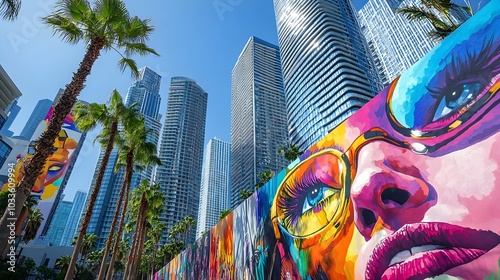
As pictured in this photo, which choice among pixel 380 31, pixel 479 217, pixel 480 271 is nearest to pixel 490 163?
pixel 479 217

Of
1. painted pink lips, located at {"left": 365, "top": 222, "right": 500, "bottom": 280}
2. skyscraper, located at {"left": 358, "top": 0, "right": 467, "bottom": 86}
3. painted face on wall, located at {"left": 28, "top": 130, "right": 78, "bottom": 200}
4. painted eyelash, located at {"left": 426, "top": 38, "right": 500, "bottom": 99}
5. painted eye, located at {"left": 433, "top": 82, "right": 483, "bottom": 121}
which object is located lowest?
painted pink lips, located at {"left": 365, "top": 222, "right": 500, "bottom": 280}

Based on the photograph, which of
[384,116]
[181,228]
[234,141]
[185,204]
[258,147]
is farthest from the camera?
[234,141]

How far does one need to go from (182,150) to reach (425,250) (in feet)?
461

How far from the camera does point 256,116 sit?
147375mm

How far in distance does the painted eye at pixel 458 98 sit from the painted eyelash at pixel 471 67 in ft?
0.26

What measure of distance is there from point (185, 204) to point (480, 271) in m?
133

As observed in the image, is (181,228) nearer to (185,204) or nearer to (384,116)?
(384,116)

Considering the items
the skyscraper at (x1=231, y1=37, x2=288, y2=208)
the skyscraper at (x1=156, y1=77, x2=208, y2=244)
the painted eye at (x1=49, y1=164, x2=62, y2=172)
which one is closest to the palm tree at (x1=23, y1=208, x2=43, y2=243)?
the painted eye at (x1=49, y1=164, x2=62, y2=172)

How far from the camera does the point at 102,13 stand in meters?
9.76

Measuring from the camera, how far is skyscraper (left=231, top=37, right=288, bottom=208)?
5468 inches

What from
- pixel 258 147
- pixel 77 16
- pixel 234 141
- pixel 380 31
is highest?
pixel 380 31

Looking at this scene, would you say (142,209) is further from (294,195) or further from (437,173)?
(437,173)

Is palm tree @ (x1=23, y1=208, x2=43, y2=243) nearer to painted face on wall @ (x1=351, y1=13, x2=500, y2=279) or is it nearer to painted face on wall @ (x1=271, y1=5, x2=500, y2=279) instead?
painted face on wall @ (x1=271, y1=5, x2=500, y2=279)

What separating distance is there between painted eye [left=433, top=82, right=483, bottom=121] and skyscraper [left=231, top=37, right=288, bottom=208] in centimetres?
12872
